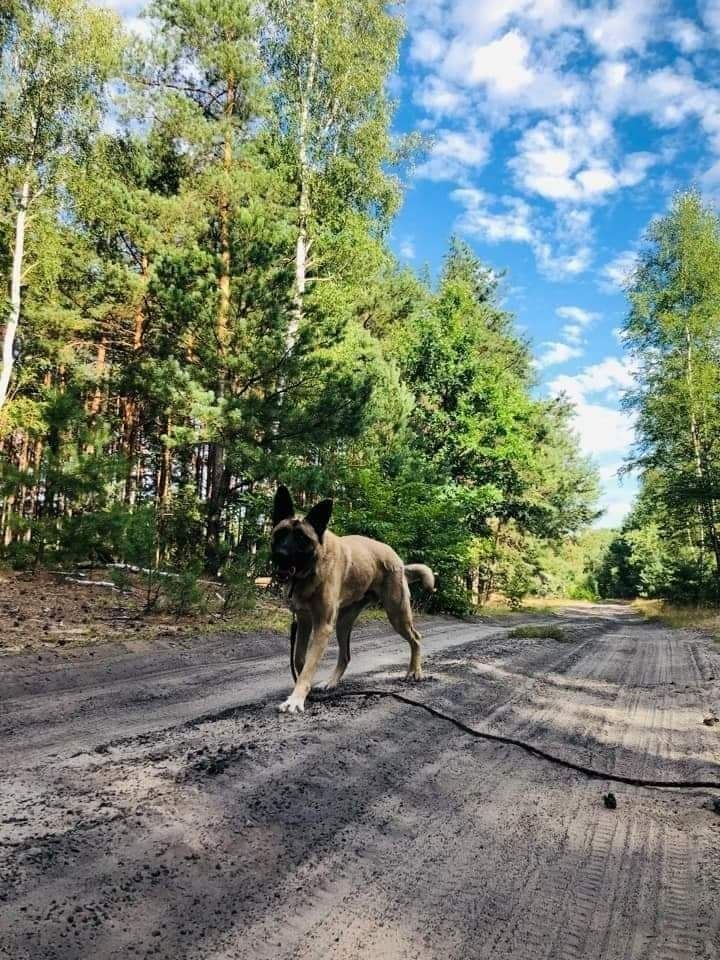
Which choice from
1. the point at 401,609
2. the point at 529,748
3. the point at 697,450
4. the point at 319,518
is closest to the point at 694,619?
the point at 697,450

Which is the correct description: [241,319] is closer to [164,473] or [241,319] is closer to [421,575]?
[164,473]

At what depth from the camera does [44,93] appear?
674 inches

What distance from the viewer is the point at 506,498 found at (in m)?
24.1

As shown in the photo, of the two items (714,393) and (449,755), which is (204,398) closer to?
(449,755)

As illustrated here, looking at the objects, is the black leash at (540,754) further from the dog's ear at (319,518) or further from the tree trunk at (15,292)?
the tree trunk at (15,292)

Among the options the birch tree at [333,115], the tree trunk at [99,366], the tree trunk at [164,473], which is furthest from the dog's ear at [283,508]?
the tree trunk at [164,473]

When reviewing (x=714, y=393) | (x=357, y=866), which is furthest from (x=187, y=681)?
(x=714, y=393)

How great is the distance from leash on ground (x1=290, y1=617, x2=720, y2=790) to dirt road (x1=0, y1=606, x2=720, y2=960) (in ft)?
0.23

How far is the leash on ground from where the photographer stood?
10.2ft

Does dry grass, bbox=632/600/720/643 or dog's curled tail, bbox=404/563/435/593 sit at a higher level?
dog's curled tail, bbox=404/563/435/593

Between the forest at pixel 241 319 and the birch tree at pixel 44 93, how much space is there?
0.22 feet

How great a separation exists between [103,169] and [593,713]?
64.4ft

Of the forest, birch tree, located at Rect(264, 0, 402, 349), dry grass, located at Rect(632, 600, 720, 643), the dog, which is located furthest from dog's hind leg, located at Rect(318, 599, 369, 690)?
birch tree, located at Rect(264, 0, 402, 349)

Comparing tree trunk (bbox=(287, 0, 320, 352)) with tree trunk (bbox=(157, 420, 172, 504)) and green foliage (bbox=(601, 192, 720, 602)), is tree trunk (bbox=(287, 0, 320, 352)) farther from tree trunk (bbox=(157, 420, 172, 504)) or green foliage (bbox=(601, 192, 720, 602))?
green foliage (bbox=(601, 192, 720, 602))
